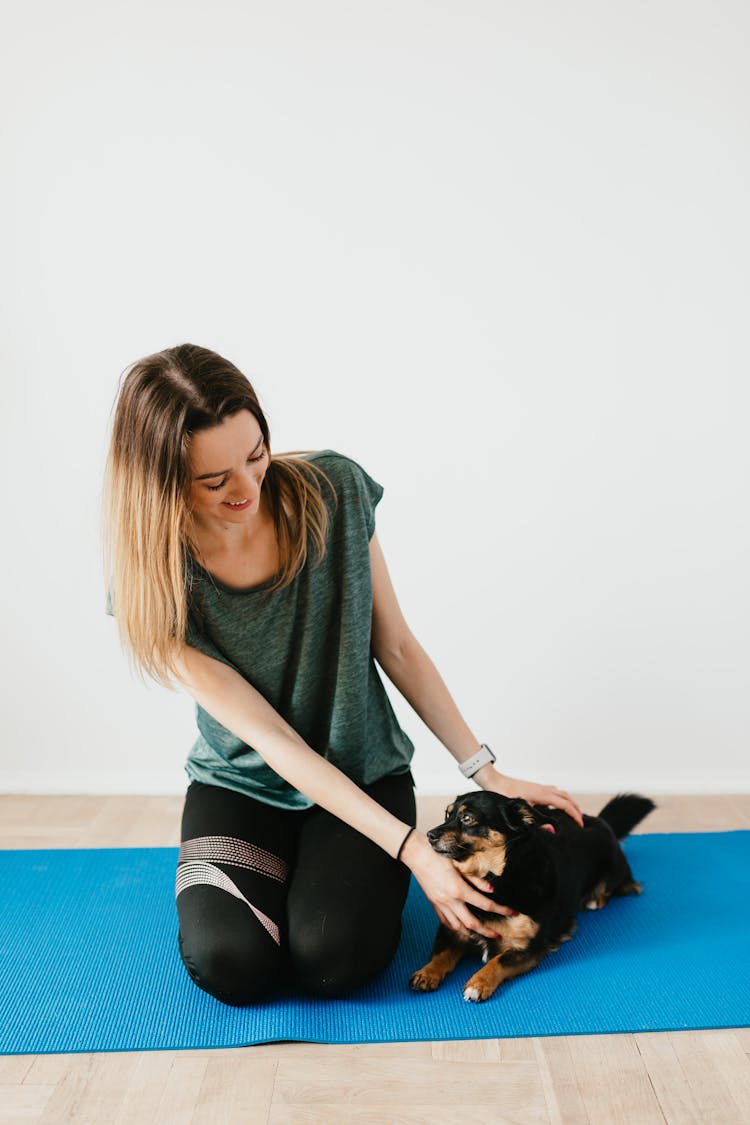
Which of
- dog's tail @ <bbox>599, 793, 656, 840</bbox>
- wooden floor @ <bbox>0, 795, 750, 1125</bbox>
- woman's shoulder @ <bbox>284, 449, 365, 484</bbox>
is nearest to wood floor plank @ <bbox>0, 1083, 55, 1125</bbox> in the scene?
wooden floor @ <bbox>0, 795, 750, 1125</bbox>

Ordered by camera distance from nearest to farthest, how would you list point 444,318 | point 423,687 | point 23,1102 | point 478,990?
point 23,1102
point 478,990
point 423,687
point 444,318

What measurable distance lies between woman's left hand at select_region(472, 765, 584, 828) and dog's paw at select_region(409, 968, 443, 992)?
34cm

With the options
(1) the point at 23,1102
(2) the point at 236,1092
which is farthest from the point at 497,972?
(1) the point at 23,1102

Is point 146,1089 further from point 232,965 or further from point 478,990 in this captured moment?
point 478,990

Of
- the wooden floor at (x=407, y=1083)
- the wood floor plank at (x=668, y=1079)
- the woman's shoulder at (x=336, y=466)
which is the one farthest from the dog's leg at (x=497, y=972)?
the woman's shoulder at (x=336, y=466)

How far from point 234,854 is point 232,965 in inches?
7.7

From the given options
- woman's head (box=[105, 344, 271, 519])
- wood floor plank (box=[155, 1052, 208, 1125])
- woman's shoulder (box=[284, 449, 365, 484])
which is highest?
woman's head (box=[105, 344, 271, 519])

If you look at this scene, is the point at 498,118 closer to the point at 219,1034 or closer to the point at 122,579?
the point at 122,579

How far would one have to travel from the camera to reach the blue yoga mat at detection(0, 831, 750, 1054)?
1.69 metres

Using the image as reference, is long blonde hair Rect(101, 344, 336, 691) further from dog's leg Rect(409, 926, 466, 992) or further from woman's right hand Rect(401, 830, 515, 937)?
dog's leg Rect(409, 926, 466, 992)

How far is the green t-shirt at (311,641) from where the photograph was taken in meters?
1.89

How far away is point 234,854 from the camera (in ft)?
6.04

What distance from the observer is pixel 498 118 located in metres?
2.59

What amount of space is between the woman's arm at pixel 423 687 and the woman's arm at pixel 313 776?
0.25m
